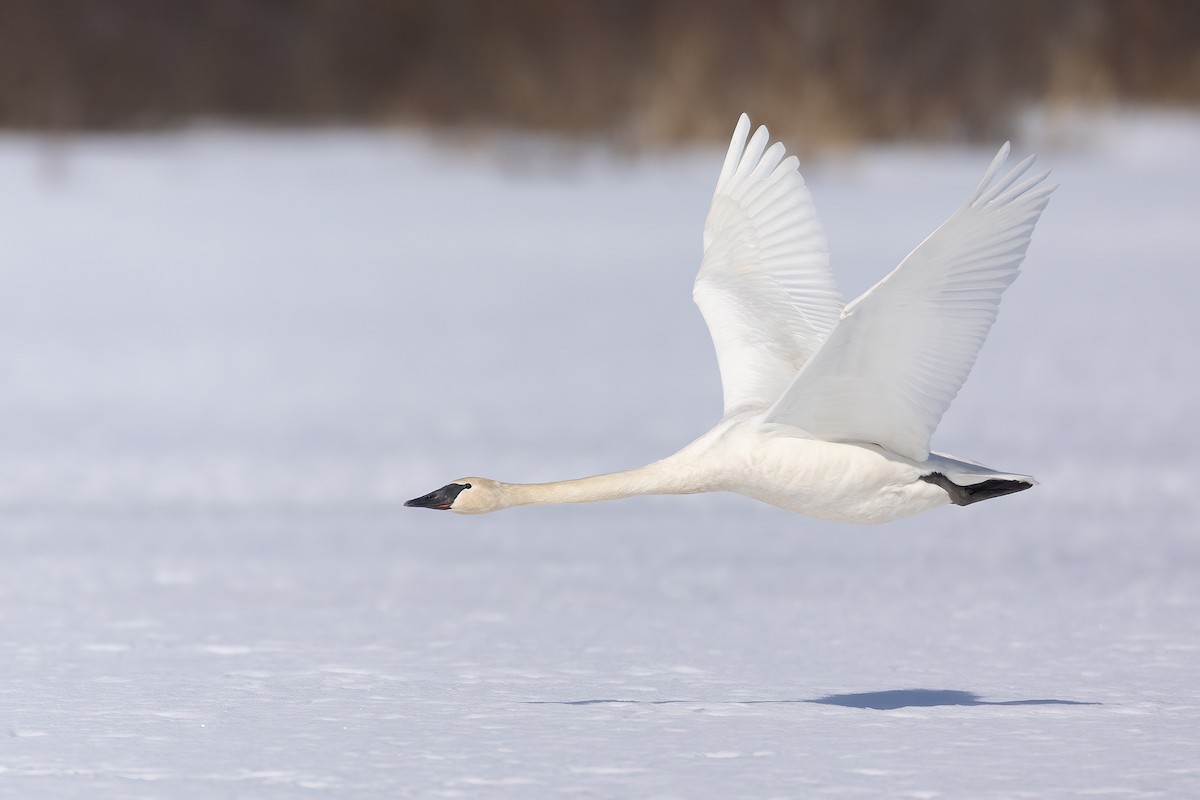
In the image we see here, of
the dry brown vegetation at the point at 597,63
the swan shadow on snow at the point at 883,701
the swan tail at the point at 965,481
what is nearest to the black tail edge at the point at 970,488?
the swan tail at the point at 965,481

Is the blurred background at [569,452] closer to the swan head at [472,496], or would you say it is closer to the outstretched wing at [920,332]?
the swan head at [472,496]

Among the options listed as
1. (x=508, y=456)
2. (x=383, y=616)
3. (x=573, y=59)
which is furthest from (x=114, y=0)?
(x=383, y=616)

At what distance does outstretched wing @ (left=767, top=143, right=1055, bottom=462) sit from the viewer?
11.4 ft

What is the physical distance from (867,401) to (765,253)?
0.80m

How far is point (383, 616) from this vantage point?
4863 millimetres

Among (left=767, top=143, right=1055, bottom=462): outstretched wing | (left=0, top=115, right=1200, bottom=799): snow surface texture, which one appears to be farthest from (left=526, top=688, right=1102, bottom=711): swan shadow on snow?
(left=767, top=143, right=1055, bottom=462): outstretched wing

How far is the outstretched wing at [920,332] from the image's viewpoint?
3.48 m

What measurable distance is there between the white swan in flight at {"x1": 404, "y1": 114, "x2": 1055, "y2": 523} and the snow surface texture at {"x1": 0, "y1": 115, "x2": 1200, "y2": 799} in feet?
1.47

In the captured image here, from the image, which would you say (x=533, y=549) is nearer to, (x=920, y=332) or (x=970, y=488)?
(x=970, y=488)

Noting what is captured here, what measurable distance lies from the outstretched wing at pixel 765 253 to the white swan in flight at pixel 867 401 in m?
0.09

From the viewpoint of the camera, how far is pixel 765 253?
443 cm

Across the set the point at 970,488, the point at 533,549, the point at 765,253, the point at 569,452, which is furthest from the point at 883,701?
the point at 569,452

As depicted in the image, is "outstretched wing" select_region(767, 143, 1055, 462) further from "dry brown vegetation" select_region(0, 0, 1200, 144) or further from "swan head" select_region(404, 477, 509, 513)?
"dry brown vegetation" select_region(0, 0, 1200, 144)

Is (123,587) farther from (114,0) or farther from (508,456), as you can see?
(114,0)
